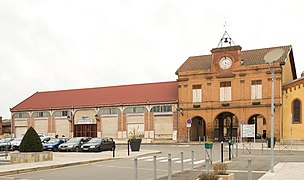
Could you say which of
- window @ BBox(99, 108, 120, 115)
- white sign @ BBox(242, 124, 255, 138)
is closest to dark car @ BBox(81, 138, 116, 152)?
white sign @ BBox(242, 124, 255, 138)

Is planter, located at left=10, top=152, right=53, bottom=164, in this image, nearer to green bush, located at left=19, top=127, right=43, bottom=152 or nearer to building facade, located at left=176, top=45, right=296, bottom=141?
green bush, located at left=19, top=127, right=43, bottom=152

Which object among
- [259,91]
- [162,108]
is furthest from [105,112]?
[259,91]

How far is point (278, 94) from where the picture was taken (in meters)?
46.3

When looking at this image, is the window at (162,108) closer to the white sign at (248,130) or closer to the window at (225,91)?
the window at (225,91)

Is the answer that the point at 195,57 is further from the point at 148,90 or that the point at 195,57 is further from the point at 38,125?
the point at 38,125

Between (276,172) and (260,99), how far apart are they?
32.8 meters

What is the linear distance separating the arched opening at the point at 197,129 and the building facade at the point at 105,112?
284 centimetres

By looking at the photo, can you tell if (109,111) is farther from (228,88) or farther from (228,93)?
(228,88)

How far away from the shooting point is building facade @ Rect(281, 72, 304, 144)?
45094 millimetres

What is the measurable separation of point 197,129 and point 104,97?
15.4 meters

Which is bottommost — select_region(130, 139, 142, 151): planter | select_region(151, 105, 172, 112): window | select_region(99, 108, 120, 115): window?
select_region(130, 139, 142, 151): planter

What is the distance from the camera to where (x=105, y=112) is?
57875 millimetres

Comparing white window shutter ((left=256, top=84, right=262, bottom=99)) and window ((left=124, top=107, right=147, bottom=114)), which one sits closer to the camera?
white window shutter ((left=256, top=84, right=262, bottom=99))

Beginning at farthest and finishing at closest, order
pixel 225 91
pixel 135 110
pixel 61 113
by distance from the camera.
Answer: pixel 61 113 < pixel 135 110 < pixel 225 91
